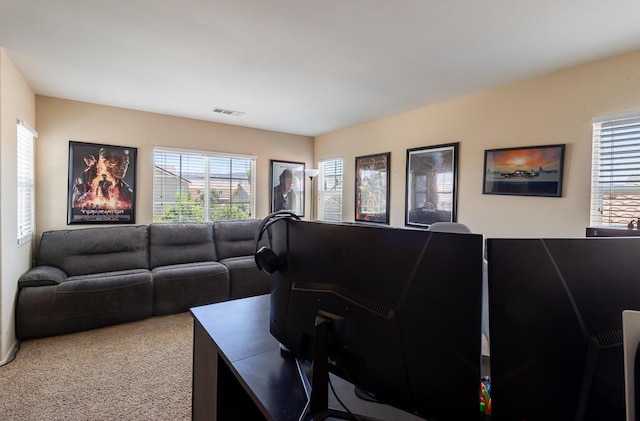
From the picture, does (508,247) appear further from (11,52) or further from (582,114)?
(11,52)

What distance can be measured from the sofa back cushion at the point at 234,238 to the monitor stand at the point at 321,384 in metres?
3.72

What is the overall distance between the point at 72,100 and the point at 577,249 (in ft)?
16.0

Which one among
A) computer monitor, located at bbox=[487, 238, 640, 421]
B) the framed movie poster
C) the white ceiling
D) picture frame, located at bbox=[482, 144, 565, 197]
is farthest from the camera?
the framed movie poster

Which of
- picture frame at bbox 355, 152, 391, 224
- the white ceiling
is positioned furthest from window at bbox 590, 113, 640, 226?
picture frame at bbox 355, 152, 391, 224

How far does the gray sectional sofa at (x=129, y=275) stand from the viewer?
→ 9.55 ft

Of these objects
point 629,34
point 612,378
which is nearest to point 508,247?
point 612,378

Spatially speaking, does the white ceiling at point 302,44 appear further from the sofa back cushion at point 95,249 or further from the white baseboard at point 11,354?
the white baseboard at point 11,354

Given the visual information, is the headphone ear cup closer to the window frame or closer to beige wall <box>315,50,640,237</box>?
beige wall <box>315,50,640,237</box>

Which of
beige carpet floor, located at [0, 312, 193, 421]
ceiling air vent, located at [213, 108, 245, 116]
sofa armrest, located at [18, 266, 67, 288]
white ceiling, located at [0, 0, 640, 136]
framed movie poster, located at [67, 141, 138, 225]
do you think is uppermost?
ceiling air vent, located at [213, 108, 245, 116]

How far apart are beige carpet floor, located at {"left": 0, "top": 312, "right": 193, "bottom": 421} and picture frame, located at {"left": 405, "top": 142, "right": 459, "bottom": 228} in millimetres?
2945

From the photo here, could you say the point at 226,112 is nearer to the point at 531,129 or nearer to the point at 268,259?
the point at 531,129

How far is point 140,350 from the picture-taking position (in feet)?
8.80

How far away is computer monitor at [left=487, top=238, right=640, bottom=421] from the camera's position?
1.76ft

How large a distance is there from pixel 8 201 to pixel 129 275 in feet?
4.05
